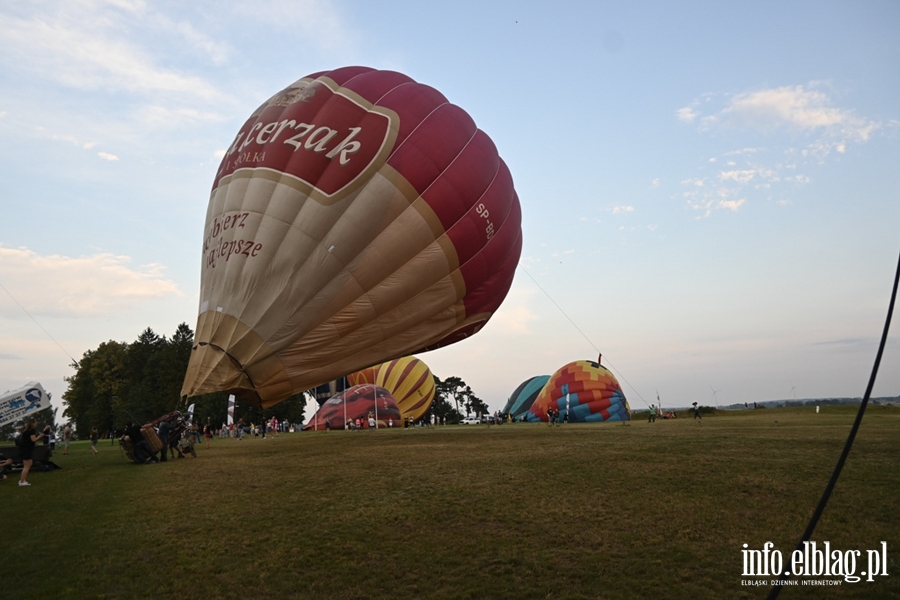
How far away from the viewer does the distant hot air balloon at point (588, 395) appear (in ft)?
120

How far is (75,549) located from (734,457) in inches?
421

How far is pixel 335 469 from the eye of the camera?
12070mm

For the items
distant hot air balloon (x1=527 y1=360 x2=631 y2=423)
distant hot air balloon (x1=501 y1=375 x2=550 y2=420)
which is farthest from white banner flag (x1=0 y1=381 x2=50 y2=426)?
distant hot air balloon (x1=501 y1=375 x2=550 y2=420)

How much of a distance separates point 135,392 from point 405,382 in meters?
35.6

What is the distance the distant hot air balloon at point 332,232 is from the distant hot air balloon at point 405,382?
2575 cm

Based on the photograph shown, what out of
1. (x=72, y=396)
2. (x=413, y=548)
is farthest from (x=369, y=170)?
(x=72, y=396)

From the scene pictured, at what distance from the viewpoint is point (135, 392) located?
205ft

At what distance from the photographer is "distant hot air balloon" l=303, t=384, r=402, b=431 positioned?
113ft

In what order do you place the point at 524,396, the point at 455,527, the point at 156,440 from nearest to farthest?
1. the point at 455,527
2. the point at 156,440
3. the point at 524,396

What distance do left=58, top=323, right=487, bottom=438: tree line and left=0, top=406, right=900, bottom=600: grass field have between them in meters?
52.6

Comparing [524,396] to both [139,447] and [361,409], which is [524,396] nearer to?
[361,409]

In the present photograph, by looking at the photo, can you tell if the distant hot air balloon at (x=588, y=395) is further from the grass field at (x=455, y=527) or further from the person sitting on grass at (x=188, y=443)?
the person sitting on grass at (x=188, y=443)

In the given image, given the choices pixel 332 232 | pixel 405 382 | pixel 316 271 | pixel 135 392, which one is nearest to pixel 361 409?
pixel 405 382

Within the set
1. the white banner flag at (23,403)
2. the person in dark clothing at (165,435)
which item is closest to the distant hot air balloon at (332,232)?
the person in dark clothing at (165,435)
